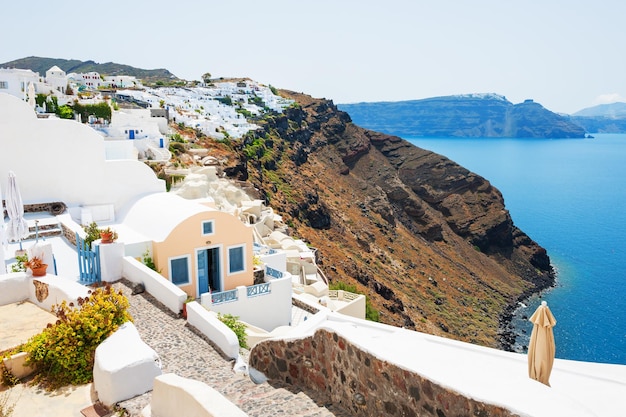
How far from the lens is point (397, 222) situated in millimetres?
63312

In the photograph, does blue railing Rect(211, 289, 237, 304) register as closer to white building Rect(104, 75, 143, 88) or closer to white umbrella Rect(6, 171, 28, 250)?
white umbrella Rect(6, 171, 28, 250)

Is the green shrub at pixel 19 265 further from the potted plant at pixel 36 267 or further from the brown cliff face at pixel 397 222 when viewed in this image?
the brown cliff face at pixel 397 222

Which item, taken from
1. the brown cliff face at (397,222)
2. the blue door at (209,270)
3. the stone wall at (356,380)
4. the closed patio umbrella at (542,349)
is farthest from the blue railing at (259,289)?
the brown cliff face at (397,222)

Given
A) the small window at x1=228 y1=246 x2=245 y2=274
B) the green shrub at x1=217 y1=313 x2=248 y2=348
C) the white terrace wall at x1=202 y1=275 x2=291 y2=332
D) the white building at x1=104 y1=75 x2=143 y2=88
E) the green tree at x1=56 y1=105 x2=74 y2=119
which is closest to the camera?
the green shrub at x1=217 y1=313 x2=248 y2=348

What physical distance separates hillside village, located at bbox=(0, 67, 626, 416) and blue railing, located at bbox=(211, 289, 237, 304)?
0.04 meters

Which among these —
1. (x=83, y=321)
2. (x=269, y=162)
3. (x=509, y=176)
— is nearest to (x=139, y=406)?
(x=83, y=321)

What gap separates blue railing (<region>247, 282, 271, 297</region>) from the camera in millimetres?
12891

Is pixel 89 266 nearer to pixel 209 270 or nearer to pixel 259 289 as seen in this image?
pixel 209 270

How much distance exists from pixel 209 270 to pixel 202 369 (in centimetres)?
556

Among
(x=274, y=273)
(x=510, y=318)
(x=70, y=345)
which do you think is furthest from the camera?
(x=510, y=318)

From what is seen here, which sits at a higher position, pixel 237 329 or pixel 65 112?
pixel 65 112

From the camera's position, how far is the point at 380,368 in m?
4.58

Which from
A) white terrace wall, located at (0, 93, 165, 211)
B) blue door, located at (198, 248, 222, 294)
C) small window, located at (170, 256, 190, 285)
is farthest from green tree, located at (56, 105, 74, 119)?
small window, located at (170, 256, 190, 285)

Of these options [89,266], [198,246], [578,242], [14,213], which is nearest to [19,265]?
[89,266]
